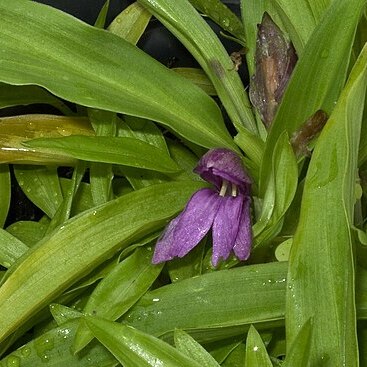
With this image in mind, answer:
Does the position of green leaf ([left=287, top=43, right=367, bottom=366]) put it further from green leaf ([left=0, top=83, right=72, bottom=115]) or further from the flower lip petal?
green leaf ([left=0, top=83, right=72, bottom=115])

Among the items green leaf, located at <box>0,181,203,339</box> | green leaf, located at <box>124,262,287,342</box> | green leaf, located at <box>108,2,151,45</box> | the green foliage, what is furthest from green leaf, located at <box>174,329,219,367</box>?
green leaf, located at <box>108,2,151,45</box>

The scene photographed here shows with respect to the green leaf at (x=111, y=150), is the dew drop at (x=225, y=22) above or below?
above

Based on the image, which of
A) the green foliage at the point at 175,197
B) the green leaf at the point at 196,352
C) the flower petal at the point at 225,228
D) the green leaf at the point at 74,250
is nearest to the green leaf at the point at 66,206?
the green foliage at the point at 175,197

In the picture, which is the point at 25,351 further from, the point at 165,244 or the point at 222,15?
the point at 222,15

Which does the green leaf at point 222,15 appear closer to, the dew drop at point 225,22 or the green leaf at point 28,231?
the dew drop at point 225,22

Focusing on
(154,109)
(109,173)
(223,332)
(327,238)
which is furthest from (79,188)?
(327,238)

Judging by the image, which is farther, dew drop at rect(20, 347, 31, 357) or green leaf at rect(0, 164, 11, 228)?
green leaf at rect(0, 164, 11, 228)
